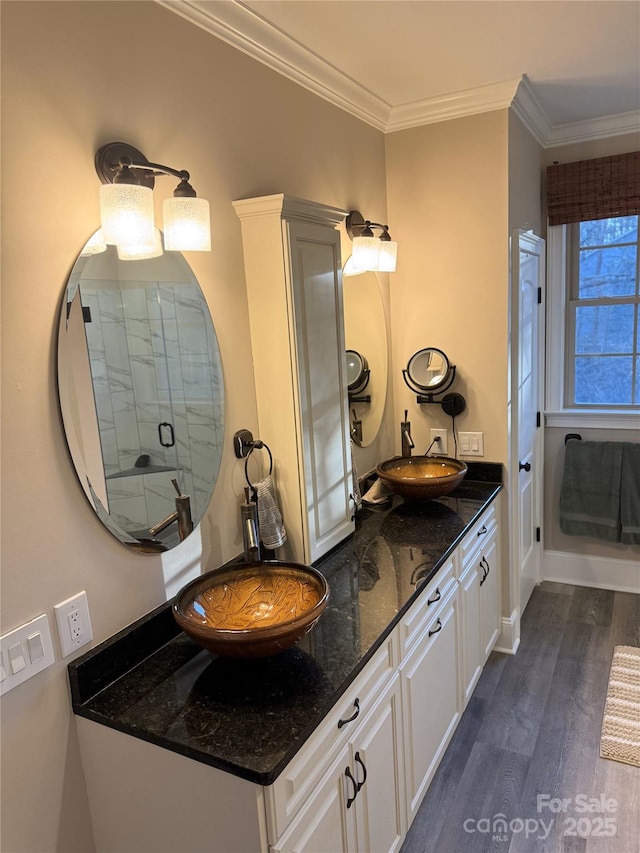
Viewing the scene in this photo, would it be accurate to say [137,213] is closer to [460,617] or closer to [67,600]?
[67,600]

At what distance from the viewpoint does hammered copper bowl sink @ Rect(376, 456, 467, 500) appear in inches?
97.7

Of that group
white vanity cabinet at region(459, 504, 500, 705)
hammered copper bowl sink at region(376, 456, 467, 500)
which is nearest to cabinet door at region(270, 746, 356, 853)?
white vanity cabinet at region(459, 504, 500, 705)

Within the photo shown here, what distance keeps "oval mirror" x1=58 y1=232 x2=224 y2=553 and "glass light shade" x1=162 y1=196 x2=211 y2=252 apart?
0.10 metres

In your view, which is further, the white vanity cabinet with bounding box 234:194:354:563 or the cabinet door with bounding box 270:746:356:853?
the white vanity cabinet with bounding box 234:194:354:563

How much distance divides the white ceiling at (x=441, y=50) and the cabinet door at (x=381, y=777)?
6.43ft

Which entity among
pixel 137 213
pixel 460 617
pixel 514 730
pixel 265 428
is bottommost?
pixel 514 730

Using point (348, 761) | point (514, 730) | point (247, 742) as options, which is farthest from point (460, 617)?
point (247, 742)

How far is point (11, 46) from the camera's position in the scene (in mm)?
1189

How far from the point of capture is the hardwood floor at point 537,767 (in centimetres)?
201

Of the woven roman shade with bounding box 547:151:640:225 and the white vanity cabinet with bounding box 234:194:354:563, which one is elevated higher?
the woven roman shade with bounding box 547:151:640:225

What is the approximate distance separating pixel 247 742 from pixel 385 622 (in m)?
0.56

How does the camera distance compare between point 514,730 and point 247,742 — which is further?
point 514,730

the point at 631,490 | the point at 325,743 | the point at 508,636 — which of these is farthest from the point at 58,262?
the point at 631,490

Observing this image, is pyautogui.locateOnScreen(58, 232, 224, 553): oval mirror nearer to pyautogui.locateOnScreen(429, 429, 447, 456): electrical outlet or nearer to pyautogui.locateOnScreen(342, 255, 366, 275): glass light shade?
pyautogui.locateOnScreen(342, 255, 366, 275): glass light shade
